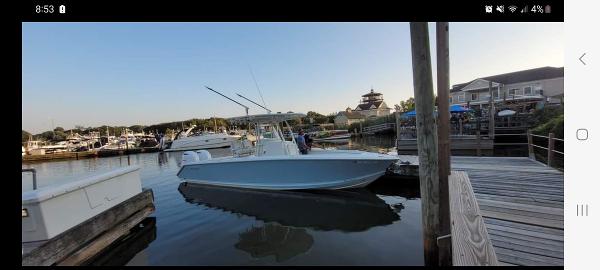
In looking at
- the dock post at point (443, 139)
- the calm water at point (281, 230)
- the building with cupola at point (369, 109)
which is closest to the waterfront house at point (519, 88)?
the building with cupola at point (369, 109)

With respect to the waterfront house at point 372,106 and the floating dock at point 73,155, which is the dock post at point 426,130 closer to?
the floating dock at point 73,155

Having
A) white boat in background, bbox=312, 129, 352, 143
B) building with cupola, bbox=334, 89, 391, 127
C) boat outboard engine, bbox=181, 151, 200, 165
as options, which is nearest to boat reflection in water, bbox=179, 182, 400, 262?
boat outboard engine, bbox=181, 151, 200, 165

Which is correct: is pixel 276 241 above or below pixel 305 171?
below

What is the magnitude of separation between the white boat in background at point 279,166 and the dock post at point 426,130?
16.4 feet

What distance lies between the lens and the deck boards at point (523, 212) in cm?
301

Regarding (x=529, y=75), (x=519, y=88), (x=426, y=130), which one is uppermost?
(x=529, y=75)

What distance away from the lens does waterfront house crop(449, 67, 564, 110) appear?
35.6 meters

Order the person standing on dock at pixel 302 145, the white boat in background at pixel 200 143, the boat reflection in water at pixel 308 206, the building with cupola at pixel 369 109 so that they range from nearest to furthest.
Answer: the boat reflection in water at pixel 308 206 < the person standing on dock at pixel 302 145 < the white boat in background at pixel 200 143 < the building with cupola at pixel 369 109

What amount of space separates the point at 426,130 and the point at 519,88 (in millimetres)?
48191

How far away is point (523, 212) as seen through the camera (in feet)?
13.7

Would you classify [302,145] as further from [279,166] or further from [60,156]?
[60,156]
